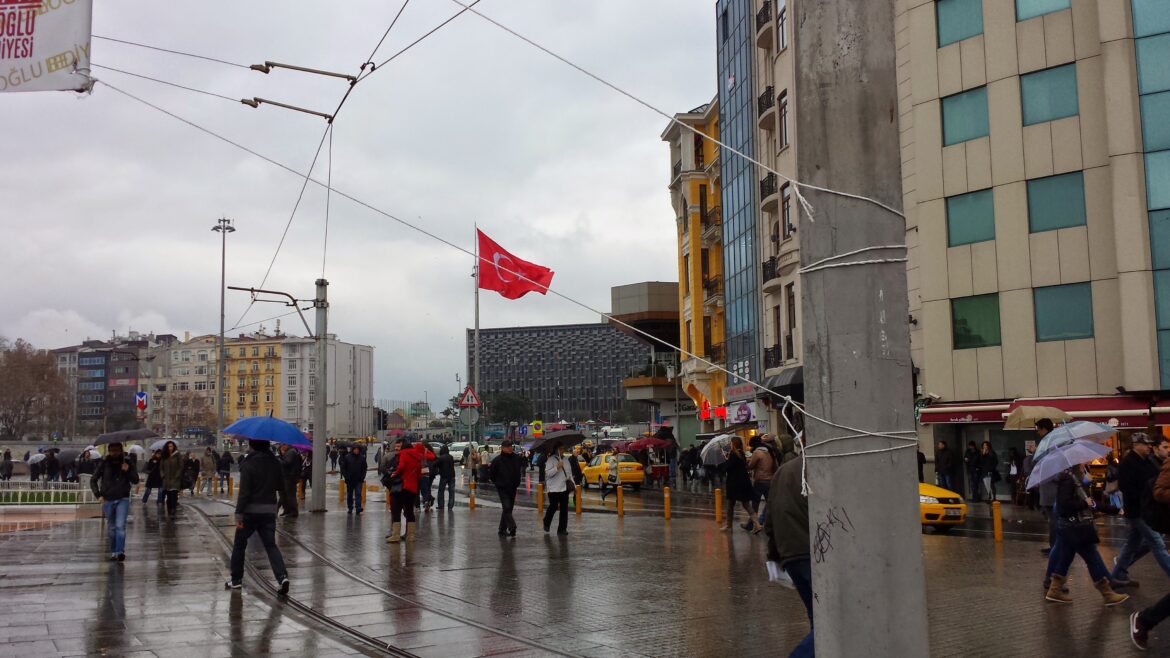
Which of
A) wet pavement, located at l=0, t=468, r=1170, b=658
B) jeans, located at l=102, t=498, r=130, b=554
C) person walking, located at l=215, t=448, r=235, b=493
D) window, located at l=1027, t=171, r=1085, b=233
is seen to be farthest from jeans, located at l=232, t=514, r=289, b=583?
person walking, located at l=215, t=448, r=235, b=493

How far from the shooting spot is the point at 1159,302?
23.3m

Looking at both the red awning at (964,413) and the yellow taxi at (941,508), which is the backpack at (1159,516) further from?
the red awning at (964,413)

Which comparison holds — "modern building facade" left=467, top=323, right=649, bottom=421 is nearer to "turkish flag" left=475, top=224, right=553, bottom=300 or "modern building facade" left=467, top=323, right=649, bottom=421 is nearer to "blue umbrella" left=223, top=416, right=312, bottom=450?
"turkish flag" left=475, top=224, right=553, bottom=300

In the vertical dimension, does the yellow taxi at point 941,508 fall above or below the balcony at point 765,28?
below

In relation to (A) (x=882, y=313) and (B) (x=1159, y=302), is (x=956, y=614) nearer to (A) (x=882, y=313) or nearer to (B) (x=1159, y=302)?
(A) (x=882, y=313)

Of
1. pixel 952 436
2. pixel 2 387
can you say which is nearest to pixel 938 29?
pixel 952 436

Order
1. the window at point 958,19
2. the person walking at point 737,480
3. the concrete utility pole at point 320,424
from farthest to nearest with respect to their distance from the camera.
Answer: the window at point 958,19 < the concrete utility pole at point 320,424 < the person walking at point 737,480

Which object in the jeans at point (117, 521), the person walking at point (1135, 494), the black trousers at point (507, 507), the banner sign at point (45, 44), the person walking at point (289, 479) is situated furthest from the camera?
the person walking at point (289, 479)

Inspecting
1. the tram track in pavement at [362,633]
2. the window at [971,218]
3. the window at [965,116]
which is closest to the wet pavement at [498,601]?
the tram track in pavement at [362,633]

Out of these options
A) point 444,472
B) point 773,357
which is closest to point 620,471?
point 773,357

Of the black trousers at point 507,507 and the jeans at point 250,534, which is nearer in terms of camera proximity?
the jeans at point 250,534

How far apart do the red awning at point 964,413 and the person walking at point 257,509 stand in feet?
66.5

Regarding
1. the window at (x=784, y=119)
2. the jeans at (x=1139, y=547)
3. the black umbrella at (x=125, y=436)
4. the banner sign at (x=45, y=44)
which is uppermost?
the window at (x=784, y=119)

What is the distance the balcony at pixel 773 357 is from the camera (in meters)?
35.6
